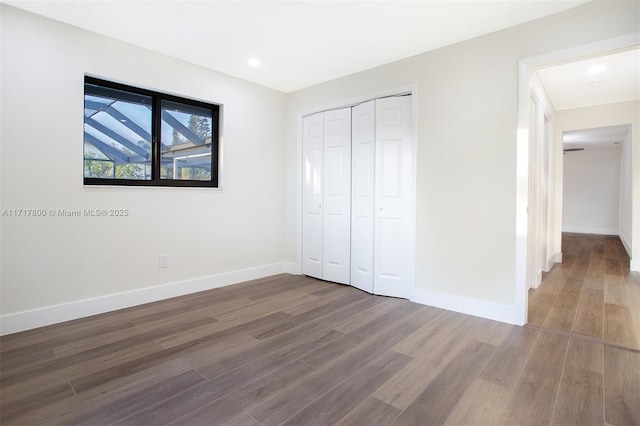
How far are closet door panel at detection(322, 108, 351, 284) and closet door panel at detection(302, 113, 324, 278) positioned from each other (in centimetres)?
9

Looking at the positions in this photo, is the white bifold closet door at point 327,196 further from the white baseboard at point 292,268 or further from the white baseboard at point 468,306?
the white baseboard at point 468,306

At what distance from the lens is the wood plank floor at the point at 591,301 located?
2.57m

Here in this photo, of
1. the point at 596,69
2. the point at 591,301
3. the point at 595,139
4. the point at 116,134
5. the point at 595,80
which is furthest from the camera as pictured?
the point at 595,139

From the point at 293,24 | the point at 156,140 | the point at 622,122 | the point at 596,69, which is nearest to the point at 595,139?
the point at 622,122

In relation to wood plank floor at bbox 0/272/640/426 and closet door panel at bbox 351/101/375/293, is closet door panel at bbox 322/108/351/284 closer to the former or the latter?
closet door panel at bbox 351/101/375/293

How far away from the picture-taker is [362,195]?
3.73 metres

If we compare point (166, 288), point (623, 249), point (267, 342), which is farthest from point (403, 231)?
point (623, 249)

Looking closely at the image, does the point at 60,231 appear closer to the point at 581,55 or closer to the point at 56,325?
the point at 56,325

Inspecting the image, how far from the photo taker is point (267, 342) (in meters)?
2.37

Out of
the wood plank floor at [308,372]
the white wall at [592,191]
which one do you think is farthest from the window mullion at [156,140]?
the white wall at [592,191]

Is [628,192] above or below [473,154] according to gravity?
below

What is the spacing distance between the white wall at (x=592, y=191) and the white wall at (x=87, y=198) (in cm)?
1045

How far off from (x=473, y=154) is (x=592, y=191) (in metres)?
9.52

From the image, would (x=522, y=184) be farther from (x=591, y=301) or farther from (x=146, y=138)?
(x=146, y=138)
